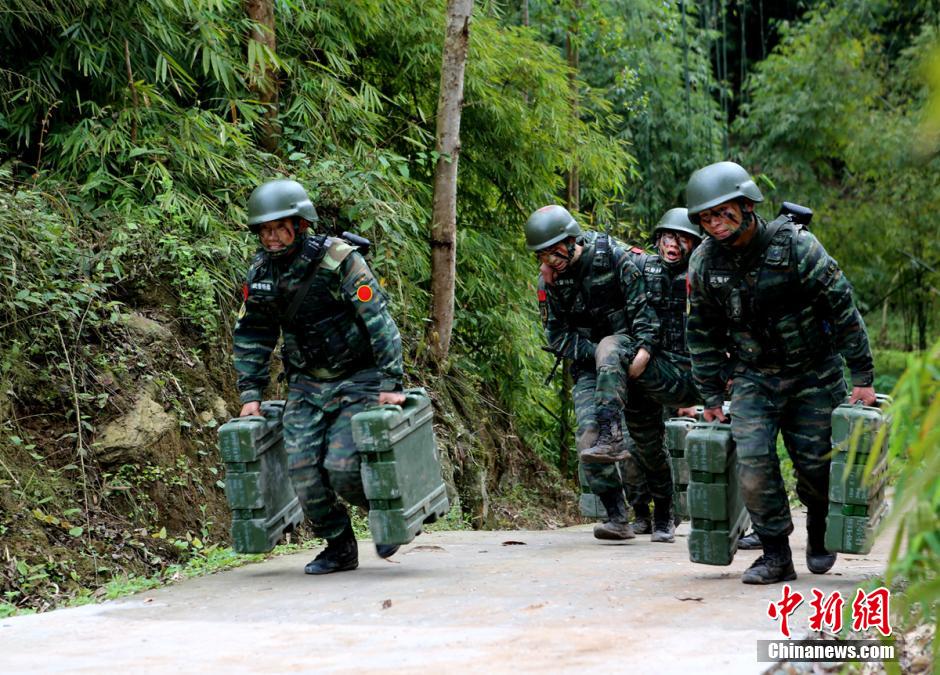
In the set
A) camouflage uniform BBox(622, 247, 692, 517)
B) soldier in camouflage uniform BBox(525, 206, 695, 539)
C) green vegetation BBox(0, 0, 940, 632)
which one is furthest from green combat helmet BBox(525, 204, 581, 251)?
green vegetation BBox(0, 0, 940, 632)

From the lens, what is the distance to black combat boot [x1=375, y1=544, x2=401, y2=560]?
686cm

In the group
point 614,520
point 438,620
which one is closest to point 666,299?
point 614,520

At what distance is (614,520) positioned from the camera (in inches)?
347

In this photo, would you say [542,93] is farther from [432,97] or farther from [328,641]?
[328,641]

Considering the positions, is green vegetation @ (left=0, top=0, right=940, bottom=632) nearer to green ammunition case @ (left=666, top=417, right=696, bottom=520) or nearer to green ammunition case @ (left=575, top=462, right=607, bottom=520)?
green ammunition case @ (left=575, top=462, right=607, bottom=520)

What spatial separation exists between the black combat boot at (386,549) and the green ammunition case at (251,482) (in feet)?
2.03

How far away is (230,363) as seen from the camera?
9.39 m

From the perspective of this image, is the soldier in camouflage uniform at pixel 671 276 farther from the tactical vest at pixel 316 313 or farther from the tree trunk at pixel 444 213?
the tree trunk at pixel 444 213

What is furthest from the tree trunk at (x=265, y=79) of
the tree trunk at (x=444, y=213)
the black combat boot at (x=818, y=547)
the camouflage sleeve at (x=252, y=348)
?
the black combat boot at (x=818, y=547)

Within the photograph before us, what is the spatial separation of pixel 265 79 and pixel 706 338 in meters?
5.98

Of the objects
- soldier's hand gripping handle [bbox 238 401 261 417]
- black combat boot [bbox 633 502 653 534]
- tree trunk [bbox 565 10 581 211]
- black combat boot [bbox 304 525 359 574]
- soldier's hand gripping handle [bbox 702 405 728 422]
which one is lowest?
black combat boot [bbox 633 502 653 534]

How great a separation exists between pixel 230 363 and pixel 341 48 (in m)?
3.96

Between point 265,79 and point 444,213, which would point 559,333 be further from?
point 265,79

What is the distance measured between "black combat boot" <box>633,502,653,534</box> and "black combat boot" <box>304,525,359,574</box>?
9.62 ft
